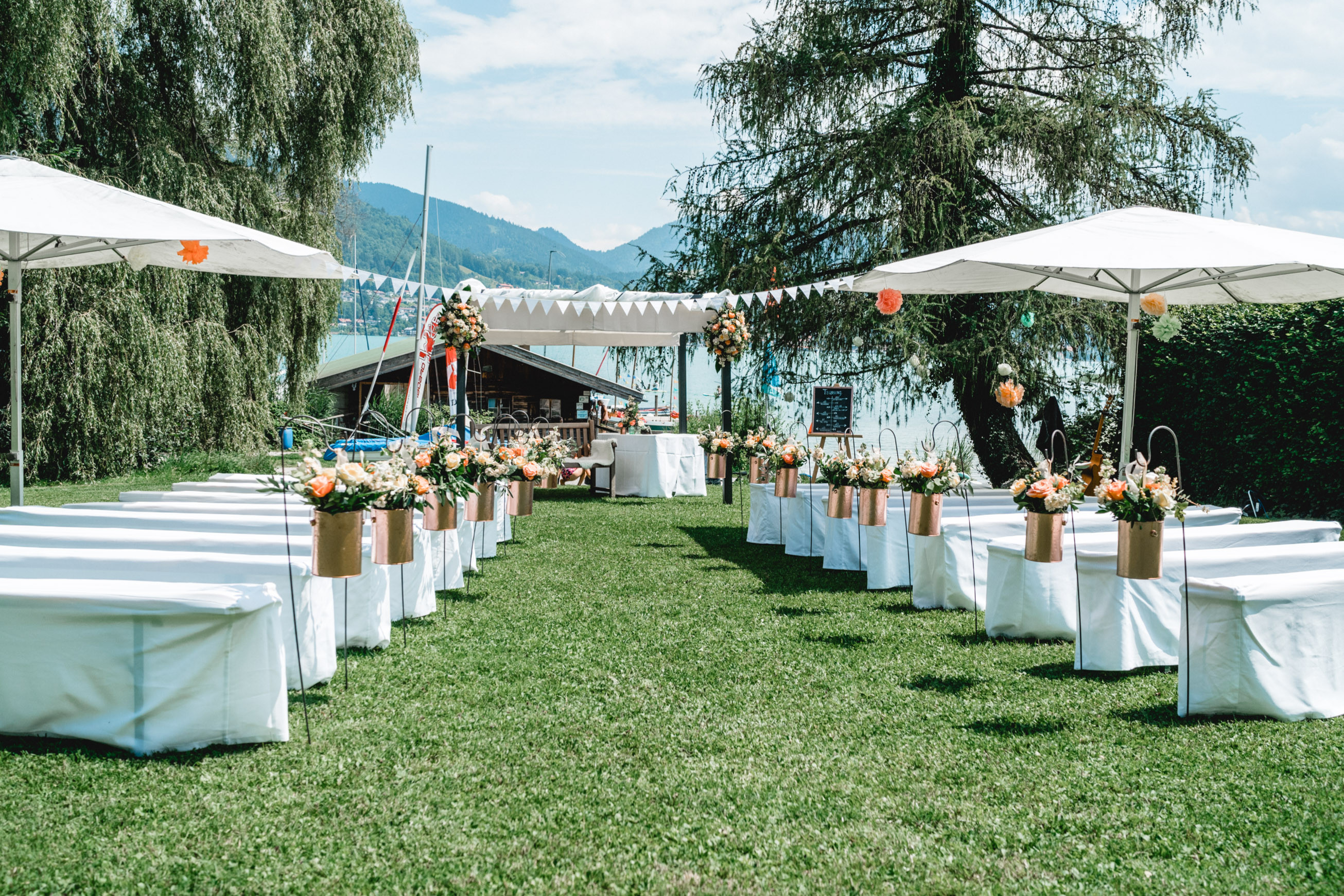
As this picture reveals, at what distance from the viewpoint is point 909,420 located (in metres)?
14.7

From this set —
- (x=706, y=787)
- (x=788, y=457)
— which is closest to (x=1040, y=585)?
(x=706, y=787)

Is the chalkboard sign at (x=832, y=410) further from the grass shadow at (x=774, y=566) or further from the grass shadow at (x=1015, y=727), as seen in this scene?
the grass shadow at (x=1015, y=727)

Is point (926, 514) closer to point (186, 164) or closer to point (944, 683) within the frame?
point (944, 683)

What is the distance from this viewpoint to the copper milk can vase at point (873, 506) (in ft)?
21.0

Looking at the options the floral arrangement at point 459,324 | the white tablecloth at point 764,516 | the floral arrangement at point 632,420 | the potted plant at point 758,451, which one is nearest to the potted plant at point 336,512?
the white tablecloth at point 764,516

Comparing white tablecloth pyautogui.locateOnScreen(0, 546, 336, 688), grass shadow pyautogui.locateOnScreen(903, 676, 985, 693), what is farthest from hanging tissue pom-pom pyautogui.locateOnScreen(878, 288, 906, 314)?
white tablecloth pyautogui.locateOnScreen(0, 546, 336, 688)

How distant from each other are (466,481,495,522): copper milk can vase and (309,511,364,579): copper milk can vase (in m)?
2.53

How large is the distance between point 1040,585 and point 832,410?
6.16 m

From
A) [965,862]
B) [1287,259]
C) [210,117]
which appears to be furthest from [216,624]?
[210,117]

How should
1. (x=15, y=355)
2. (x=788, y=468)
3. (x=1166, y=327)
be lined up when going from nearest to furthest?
(x=1166, y=327), (x=15, y=355), (x=788, y=468)

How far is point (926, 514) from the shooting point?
5.70 meters

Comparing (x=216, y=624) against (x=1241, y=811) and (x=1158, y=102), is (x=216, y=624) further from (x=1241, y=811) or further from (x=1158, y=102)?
(x=1158, y=102)

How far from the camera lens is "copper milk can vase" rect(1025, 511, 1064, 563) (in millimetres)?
4680

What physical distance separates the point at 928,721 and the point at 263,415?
12.5 m
